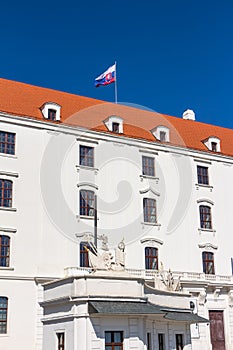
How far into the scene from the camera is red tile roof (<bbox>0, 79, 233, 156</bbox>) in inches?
1347

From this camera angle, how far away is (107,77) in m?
37.4

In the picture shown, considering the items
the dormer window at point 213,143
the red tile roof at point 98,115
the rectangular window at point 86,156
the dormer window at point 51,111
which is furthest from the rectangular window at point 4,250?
the dormer window at point 213,143

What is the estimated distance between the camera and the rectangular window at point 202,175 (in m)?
38.5

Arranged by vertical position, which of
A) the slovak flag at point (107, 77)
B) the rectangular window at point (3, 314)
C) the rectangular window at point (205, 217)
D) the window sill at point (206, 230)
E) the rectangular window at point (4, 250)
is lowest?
the rectangular window at point (3, 314)

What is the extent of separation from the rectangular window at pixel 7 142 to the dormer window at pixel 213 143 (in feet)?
54.4

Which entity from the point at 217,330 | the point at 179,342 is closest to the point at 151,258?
the point at 217,330

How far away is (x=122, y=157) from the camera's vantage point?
116 feet

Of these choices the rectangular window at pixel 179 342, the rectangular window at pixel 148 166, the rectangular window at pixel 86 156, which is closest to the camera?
the rectangular window at pixel 179 342

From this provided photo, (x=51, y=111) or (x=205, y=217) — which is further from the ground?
(x=51, y=111)

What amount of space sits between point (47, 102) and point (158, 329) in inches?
670

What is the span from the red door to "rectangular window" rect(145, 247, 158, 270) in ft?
17.3

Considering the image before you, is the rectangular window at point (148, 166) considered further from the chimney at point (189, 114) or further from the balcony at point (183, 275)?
the chimney at point (189, 114)

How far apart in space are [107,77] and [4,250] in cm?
1563

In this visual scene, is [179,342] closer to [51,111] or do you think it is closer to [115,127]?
[115,127]
